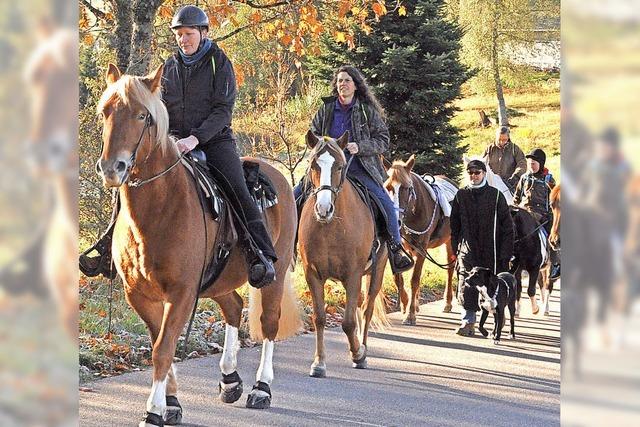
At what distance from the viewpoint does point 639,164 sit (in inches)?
40.8

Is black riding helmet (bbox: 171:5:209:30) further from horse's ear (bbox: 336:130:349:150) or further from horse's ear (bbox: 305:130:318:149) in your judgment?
horse's ear (bbox: 336:130:349:150)

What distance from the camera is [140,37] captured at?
11969mm

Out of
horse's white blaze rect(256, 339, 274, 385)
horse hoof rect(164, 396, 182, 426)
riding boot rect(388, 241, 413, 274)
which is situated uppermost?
riding boot rect(388, 241, 413, 274)

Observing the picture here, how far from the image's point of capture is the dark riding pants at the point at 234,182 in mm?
7105

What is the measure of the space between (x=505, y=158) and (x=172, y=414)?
36.4 feet

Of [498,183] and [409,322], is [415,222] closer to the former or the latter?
[409,322]

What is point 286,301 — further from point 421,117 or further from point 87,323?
point 421,117

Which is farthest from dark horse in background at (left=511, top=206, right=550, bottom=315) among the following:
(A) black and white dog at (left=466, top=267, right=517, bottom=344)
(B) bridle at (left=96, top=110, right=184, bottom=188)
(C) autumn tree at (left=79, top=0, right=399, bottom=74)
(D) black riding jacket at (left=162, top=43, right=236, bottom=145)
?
(B) bridle at (left=96, top=110, right=184, bottom=188)

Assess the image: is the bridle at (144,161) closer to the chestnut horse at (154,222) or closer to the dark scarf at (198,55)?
the chestnut horse at (154,222)

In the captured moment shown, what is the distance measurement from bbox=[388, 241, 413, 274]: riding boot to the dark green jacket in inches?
31.9

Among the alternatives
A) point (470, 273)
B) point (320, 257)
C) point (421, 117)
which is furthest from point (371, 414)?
point (421, 117)

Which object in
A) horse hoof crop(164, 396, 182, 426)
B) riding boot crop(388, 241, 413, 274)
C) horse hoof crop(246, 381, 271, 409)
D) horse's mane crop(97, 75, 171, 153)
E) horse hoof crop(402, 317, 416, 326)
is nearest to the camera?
horse's mane crop(97, 75, 171, 153)

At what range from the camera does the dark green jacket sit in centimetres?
989

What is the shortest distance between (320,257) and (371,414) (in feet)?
7.48
